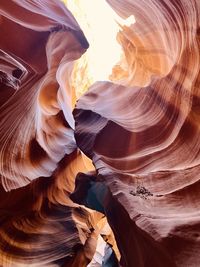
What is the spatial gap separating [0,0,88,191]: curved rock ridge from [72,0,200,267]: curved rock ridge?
13.1 inches

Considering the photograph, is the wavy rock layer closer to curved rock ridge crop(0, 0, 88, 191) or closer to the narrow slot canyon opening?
curved rock ridge crop(0, 0, 88, 191)

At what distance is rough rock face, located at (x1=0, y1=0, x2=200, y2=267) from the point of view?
4.79 ft

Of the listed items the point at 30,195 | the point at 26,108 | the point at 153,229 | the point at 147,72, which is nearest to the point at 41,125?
the point at 26,108

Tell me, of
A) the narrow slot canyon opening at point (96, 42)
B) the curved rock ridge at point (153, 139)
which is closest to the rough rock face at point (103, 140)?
the curved rock ridge at point (153, 139)

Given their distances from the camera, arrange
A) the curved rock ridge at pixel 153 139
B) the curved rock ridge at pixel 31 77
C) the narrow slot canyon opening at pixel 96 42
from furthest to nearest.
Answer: the narrow slot canyon opening at pixel 96 42 < the curved rock ridge at pixel 31 77 < the curved rock ridge at pixel 153 139

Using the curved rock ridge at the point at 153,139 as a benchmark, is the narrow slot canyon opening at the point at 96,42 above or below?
above

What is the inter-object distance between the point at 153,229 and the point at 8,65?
1.24 m

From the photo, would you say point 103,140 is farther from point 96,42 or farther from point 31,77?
point 96,42

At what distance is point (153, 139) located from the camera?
1.69m

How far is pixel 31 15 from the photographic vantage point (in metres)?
2.19

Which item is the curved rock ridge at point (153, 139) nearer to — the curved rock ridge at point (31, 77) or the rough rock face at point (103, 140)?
the rough rock face at point (103, 140)

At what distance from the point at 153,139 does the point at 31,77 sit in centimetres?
93

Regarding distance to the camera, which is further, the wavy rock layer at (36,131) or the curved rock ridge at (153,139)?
the wavy rock layer at (36,131)

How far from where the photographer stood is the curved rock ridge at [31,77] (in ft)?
6.97
